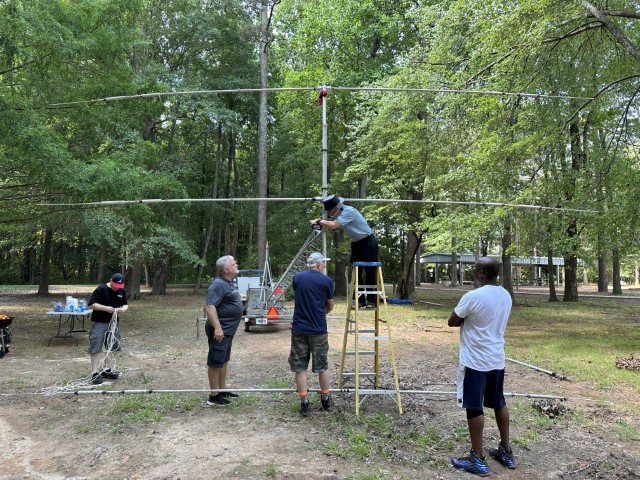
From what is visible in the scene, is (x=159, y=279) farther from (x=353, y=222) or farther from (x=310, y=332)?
(x=353, y=222)

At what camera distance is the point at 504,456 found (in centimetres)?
397

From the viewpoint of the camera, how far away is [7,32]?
8.05 meters

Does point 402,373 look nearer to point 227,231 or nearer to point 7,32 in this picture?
point 7,32

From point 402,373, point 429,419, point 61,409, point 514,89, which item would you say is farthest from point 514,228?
point 61,409

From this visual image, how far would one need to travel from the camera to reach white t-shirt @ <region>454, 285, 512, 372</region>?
12.6 feet

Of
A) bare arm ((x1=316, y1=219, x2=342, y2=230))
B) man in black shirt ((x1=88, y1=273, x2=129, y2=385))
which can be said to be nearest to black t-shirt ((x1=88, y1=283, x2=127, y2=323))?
man in black shirt ((x1=88, y1=273, x2=129, y2=385))

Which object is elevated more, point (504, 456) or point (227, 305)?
point (227, 305)

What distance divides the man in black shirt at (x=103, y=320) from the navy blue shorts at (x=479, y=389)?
502 centimetres

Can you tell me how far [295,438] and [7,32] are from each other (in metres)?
8.53

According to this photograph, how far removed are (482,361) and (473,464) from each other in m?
0.86

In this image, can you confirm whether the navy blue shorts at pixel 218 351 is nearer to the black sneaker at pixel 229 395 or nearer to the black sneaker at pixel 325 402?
the black sneaker at pixel 229 395

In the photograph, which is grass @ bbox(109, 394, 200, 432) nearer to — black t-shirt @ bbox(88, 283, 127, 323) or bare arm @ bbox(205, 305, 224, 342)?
bare arm @ bbox(205, 305, 224, 342)

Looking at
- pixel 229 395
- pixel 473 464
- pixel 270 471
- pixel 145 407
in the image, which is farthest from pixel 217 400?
pixel 473 464

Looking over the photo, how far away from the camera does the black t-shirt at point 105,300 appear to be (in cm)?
670
